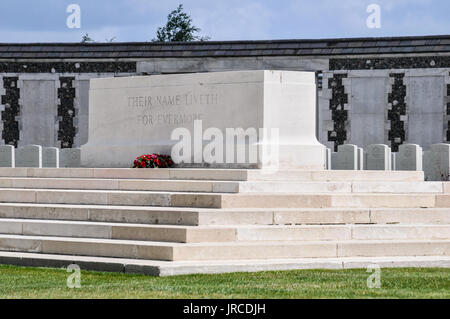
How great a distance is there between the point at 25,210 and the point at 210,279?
196 inches

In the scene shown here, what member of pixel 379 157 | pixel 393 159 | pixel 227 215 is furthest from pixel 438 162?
pixel 227 215

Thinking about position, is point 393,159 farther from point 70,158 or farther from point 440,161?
point 70,158

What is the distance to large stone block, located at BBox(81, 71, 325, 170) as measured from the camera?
1794 cm

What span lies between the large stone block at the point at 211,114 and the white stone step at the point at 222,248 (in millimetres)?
3366

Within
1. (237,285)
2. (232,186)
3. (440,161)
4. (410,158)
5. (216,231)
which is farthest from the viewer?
(440,161)

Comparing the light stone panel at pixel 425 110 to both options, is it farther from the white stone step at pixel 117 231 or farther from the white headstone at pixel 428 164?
the white stone step at pixel 117 231

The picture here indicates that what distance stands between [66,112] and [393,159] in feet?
42.0

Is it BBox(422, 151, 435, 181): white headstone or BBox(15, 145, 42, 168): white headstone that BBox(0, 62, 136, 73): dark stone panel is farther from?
BBox(422, 151, 435, 181): white headstone

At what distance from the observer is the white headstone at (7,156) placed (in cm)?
2622

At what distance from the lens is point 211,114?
728 inches

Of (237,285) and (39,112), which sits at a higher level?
(39,112)
